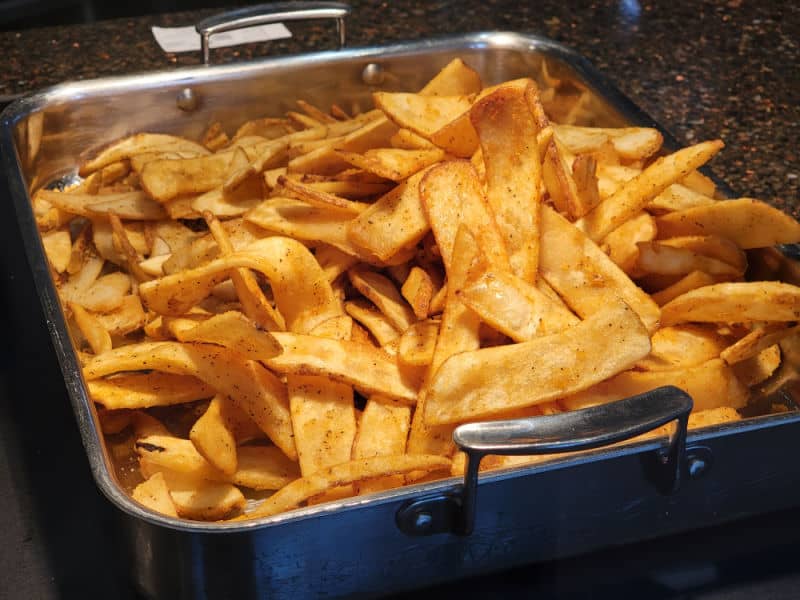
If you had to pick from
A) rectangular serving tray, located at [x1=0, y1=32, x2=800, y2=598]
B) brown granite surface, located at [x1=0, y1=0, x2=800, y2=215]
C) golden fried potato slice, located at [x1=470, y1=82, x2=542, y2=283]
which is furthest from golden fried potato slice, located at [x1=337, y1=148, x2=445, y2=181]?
brown granite surface, located at [x1=0, y1=0, x2=800, y2=215]

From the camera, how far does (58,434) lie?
1.35 m

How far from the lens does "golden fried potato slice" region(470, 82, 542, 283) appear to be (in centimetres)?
122

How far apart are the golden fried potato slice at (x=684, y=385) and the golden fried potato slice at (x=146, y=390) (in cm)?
45

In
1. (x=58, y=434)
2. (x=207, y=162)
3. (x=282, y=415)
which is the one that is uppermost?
(x=207, y=162)

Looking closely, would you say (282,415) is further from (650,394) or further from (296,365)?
(650,394)

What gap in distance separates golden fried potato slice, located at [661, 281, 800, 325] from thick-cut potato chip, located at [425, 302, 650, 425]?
18 cm

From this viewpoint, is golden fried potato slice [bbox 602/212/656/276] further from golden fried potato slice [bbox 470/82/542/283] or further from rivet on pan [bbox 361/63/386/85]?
rivet on pan [bbox 361/63/386/85]

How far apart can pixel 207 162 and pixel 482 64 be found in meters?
0.68

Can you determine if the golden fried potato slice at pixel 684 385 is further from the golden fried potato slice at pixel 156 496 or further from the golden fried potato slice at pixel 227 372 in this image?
the golden fried potato slice at pixel 156 496

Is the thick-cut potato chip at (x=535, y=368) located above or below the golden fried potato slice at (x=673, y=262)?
above

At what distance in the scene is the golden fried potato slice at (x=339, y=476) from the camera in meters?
0.98

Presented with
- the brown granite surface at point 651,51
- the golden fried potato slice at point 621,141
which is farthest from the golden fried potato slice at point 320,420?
the brown granite surface at point 651,51

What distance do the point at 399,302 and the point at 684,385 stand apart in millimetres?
379

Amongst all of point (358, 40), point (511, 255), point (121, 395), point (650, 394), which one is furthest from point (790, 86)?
point (121, 395)
